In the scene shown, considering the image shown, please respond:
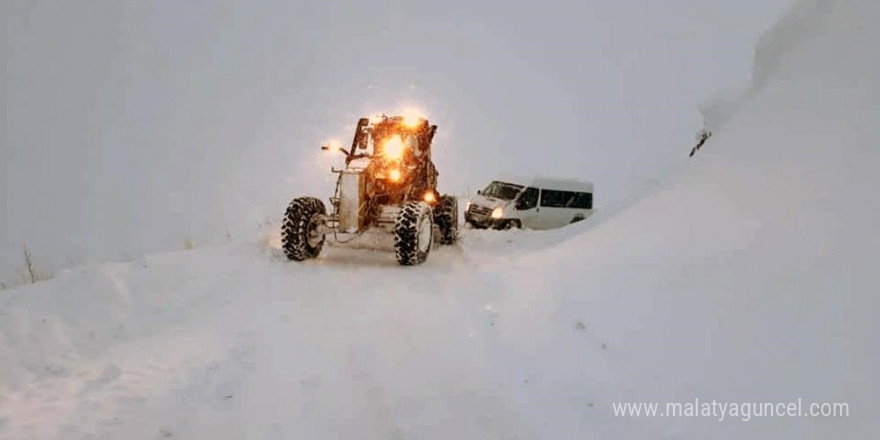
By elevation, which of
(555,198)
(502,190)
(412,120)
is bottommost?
(555,198)

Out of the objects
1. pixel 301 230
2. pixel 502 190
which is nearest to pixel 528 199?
Answer: pixel 502 190

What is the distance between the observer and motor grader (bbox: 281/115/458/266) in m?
9.58

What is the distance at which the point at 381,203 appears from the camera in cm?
1088

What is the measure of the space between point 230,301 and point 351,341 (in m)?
2.25

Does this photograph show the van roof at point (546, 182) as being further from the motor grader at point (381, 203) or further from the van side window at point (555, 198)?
the motor grader at point (381, 203)

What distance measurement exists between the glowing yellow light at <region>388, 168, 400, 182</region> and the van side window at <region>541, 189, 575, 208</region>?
777cm

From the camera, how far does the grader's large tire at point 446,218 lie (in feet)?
41.2

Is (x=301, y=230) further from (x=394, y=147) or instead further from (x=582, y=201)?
(x=582, y=201)

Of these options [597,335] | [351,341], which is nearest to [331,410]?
[351,341]

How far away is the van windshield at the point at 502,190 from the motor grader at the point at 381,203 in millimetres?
5244

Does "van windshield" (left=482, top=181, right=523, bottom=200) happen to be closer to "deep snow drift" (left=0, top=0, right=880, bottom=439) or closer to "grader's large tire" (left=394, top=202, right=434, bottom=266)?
"grader's large tire" (left=394, top=202, right=434, bottom=266)

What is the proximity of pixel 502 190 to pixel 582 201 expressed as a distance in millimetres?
3188

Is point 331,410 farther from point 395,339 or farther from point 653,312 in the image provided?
point 653,312

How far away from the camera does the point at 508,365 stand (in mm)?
4844
